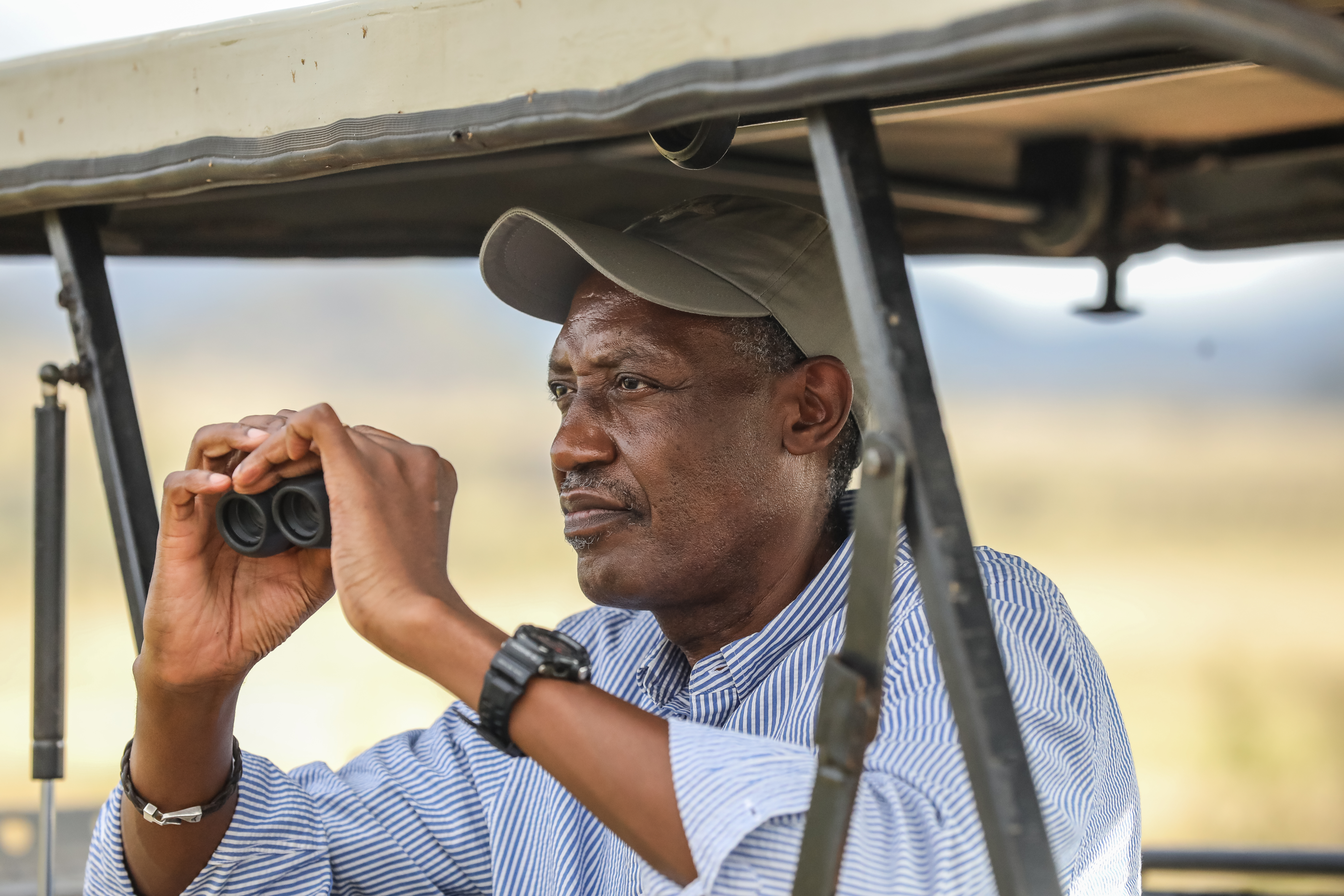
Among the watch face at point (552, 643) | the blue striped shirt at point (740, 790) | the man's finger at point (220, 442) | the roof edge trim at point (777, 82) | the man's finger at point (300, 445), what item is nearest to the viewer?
the roof edge trim at point (777, 82)

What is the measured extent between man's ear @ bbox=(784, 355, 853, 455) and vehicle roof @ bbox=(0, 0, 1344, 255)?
0.35 meters

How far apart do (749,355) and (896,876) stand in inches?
32.2

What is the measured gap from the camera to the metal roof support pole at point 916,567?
99cm

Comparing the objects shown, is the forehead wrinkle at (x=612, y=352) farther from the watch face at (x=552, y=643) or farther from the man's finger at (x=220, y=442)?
the watch face at (x=552, y=643)

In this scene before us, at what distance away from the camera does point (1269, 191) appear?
2832 mm

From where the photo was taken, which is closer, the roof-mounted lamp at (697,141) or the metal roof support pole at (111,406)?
the roof-mounted lamp at (697,141)

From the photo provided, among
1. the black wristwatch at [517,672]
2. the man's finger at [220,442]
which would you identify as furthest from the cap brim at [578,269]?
the black wristwatch at [517,672]

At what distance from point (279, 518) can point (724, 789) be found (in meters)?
0.61

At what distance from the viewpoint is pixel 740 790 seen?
110 centimetres

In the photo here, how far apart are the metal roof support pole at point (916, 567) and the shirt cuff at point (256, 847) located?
3.15ft

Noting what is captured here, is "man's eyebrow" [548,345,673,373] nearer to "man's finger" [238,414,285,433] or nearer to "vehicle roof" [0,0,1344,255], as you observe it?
"vehicle roof" [0,0,1344,255]

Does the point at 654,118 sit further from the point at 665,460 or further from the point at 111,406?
the point at 111,406

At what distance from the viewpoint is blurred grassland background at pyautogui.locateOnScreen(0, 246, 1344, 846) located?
6516mm

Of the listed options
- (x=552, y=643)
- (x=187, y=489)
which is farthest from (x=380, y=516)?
(x=187, y=489)
